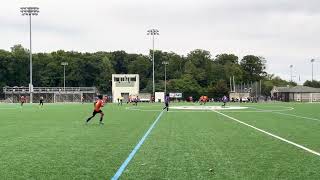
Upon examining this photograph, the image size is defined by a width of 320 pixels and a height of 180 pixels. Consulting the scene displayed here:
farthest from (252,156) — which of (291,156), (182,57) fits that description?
(182,57)

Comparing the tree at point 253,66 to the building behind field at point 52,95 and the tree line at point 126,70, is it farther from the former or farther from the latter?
the building behind field at point 52,95

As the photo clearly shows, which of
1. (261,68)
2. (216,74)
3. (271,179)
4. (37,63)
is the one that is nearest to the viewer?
(271,179)

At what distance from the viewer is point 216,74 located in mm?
153125

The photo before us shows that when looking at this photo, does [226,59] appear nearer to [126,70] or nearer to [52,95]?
[126,70]

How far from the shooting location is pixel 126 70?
162 meters

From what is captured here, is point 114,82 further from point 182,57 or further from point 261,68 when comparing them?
point 261,68

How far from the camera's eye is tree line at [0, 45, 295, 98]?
139500 mm

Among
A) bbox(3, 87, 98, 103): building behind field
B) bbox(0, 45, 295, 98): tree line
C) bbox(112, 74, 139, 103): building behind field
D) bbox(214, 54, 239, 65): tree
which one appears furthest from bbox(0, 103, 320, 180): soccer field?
bbox(214, 54, 239, 65): tree

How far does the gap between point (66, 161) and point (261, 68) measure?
6614 inches

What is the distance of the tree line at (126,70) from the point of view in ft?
458

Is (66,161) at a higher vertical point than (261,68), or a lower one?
lower

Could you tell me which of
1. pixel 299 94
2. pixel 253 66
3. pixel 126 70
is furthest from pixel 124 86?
pixel 253 66

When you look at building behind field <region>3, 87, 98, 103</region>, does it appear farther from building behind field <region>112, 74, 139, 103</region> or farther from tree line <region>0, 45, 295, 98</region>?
tree line <region>0, 45, 295, 98</region>

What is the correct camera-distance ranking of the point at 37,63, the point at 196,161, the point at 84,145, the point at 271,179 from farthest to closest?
the point at 37,63, the point at 84,145, the point at 196,161, the point at 271,179
